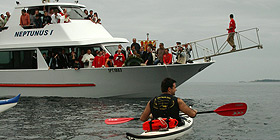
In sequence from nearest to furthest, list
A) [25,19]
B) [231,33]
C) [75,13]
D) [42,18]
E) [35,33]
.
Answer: [231,33], [35,33], [25,19], [42,18], [75,13]

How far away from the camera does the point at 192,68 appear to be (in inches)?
672

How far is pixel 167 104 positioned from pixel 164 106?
69 millimetres

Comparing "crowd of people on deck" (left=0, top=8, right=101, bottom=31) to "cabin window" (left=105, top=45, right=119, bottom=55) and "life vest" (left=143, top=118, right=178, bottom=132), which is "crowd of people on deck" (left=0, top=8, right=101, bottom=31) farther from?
"life vest" (left=143, top=118, right=178, bottom=132)

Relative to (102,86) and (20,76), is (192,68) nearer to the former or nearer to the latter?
(102,86)

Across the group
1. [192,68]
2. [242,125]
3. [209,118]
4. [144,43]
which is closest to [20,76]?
[144,43]

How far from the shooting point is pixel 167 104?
25.1 feet

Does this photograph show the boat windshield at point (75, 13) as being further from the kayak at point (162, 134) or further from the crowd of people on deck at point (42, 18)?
the kayak at point (162, 134)

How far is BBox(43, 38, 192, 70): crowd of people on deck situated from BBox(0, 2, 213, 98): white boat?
29cm

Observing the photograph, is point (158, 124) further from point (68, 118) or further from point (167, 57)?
point (167, 57)

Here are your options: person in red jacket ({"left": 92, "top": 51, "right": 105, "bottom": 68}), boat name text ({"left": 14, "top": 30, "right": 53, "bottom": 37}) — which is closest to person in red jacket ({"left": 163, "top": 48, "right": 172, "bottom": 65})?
person in red jacket ({"left": 92, "top": 51, "right": 105, "bottom": 68})

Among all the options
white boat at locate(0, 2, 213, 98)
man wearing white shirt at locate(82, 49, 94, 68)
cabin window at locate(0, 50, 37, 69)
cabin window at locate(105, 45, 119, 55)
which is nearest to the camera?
white boat at locate(0, 2, 213, 98)

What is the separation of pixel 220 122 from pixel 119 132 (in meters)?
3.38

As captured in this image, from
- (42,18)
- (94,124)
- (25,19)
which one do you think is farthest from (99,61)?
(94,124)

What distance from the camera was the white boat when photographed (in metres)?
16.9
